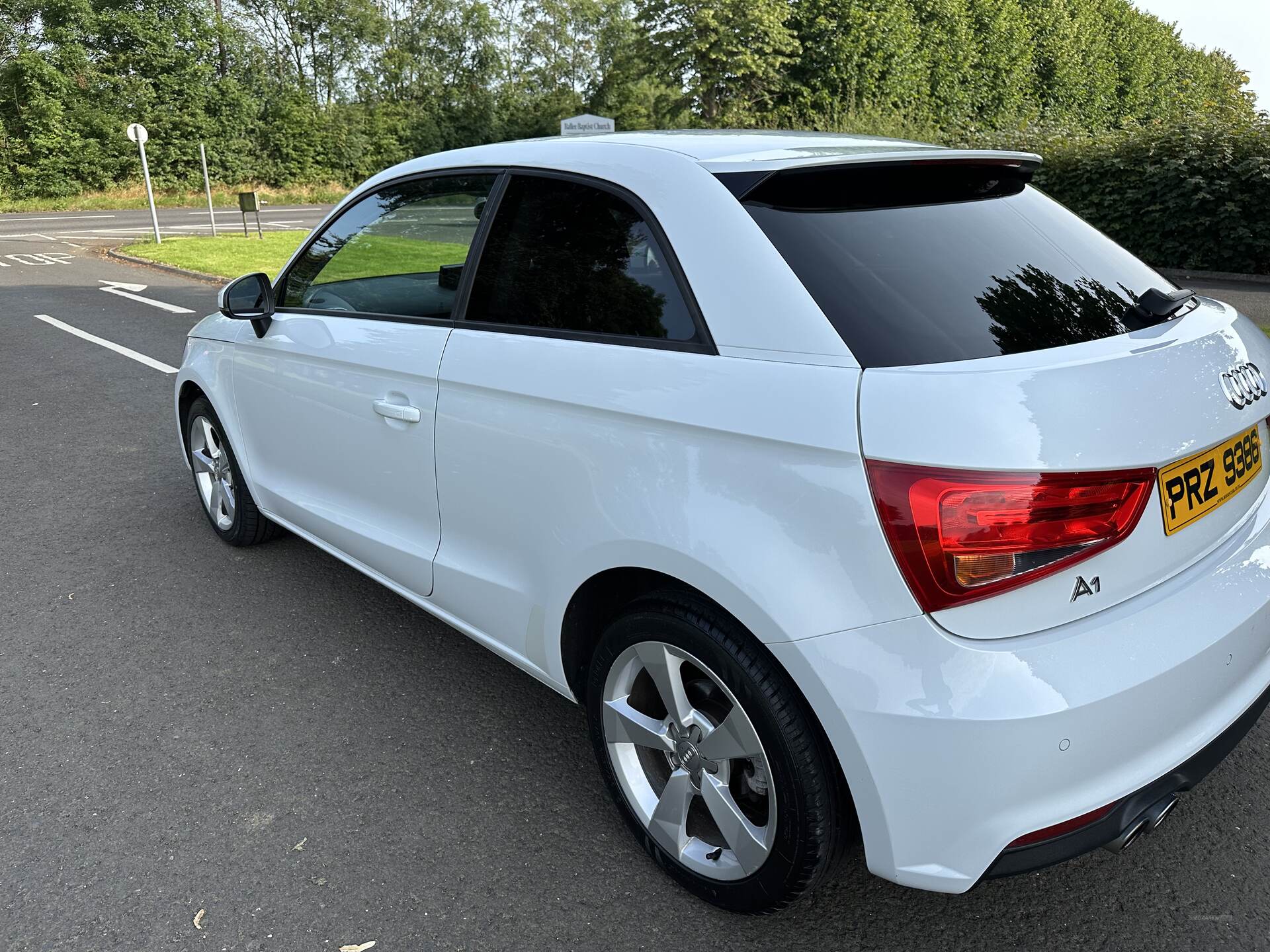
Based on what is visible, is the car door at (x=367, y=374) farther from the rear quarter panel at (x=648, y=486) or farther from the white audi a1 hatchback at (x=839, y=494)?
the rear quarter panel at (x=648, y=486)

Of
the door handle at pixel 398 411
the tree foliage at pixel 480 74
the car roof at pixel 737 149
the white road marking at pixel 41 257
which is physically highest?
the tree foliage at pixel 480 74

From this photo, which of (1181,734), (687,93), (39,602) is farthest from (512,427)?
(687,93)

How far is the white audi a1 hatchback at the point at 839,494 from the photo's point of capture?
167 cm

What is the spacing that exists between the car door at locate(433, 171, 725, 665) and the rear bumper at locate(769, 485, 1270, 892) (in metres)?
0.56

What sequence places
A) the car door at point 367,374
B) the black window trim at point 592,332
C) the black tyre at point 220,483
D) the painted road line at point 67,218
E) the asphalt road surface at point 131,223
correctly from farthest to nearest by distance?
the painted road line at point 67,218 → the asphalt road surface at point 131,223 → the black tyre at point 220,483 → the car door at point 367,374 → the black window trim at point 592,332

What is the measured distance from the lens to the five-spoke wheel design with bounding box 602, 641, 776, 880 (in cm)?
205

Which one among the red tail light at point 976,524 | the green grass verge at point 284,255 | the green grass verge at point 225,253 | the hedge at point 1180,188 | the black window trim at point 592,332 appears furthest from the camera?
the green grass verge at point 225,253

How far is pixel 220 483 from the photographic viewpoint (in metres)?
4.33

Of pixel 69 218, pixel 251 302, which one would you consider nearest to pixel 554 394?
pixel 251 302

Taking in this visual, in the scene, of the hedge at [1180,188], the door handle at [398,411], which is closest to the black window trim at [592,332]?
the door handle at [398,411]

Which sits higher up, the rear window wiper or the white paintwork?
the rear window wiper

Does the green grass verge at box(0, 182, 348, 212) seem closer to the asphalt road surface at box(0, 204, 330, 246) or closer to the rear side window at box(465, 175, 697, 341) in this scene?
the asphalt road surface at box(0, 204, 330, 246)

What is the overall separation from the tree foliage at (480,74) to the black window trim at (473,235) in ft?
78.4

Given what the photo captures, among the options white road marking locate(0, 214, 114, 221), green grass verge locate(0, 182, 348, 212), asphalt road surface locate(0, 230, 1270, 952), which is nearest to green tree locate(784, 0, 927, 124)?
green grass verge locate(0, 182, 348, 212)
